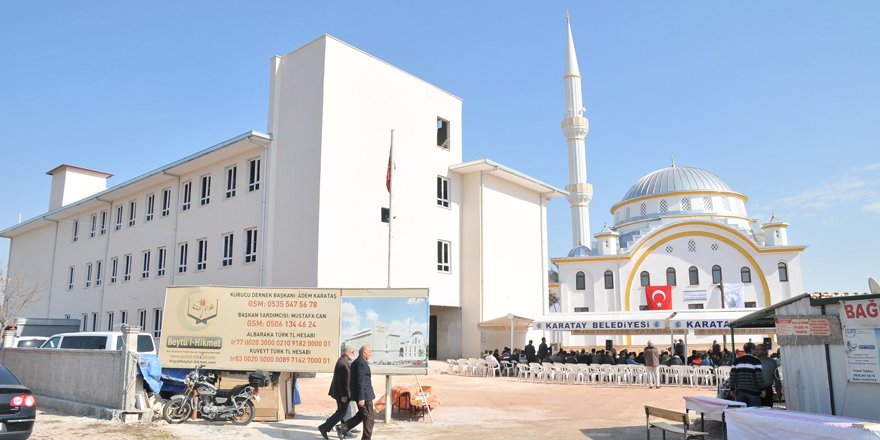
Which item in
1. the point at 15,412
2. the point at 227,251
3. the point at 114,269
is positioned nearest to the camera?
the point at 15,412

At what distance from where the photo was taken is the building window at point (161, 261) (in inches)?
1167

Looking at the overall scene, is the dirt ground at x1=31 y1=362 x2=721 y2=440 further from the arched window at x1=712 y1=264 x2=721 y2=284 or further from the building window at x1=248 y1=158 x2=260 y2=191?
the arched window at x1=712 y1=264 x2=721 y2=284

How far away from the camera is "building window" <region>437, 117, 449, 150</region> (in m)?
30.3

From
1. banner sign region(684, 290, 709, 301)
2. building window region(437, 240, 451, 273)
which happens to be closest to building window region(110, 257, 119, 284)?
building window region(437, 240, 451, 273)

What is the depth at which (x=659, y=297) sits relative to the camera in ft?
151

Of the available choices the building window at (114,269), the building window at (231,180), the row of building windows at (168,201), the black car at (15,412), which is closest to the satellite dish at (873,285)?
the black car at (15,412)

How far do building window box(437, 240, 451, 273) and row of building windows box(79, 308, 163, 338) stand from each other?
12343 mm

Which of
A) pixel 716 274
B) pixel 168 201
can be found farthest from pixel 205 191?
pixel 716 274

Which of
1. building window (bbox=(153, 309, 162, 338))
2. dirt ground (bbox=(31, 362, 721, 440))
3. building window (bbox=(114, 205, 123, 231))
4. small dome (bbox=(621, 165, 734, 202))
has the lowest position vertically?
dirt ground (bbox=(31, 362, 721, 440))

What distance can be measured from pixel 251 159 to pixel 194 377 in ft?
53.5

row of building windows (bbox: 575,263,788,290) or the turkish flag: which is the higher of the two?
row of building windows (bbox: 575,263,788,290)

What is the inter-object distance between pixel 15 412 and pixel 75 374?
15.3 feet

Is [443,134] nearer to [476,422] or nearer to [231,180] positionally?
[231,180]

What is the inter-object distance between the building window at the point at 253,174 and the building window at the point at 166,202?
6459 mm
